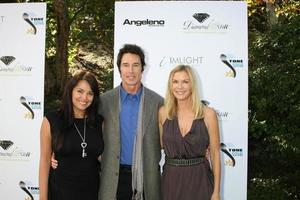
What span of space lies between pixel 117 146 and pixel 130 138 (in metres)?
0.12

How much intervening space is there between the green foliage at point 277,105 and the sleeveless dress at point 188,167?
9.79 feet

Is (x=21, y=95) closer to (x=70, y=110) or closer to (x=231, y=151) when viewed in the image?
(x=70, y=110)

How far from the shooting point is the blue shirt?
3.43 meters

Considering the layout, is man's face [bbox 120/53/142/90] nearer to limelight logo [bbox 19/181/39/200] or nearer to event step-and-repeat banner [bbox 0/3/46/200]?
event step-and-repeat banner [bbox 0/3/46/200]

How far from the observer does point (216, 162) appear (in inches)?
136

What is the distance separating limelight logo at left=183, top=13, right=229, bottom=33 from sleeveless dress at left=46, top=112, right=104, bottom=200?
6.99 feet

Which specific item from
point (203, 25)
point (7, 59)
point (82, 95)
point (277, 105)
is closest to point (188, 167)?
point (82, 95)

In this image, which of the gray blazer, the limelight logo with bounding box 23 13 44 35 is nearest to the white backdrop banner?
the limelight logo with bounding box 23 13 44 35

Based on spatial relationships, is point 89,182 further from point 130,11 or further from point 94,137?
point 130,11

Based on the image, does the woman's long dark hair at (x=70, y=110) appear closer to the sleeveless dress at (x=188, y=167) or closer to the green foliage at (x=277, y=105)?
the sleeveless dress at (x=188, y=167)

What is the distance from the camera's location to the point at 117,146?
11.1 feet

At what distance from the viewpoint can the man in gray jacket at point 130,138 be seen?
3396mm

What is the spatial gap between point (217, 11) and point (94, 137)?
2.40 m

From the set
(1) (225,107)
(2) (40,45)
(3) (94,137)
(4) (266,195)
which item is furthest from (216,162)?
(4) (266,195)
